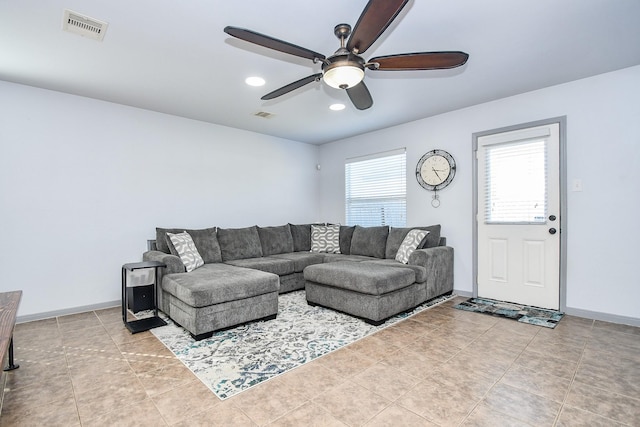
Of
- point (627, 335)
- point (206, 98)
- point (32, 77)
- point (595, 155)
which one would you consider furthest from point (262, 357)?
point (595, 155)

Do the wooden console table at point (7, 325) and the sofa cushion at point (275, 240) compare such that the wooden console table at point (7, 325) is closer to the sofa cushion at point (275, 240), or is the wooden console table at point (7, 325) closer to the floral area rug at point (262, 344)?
the floral area rug at point (262, 344)

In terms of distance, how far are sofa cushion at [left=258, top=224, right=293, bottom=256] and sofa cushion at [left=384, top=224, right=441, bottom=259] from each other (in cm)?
161

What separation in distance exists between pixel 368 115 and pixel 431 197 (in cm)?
147

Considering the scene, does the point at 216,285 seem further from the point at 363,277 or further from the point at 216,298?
the point at 363,277

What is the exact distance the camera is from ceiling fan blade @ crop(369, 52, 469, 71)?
2029 mm

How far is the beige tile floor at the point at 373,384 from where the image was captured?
1728 mm

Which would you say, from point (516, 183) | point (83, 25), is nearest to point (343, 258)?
point (516, 183)

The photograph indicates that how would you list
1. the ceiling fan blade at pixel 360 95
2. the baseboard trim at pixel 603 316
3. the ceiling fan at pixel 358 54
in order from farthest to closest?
1. the baseboard trim at pixel 603 316
2. the ceiling fan blade at pixel 360 95
3. the ceiling fan at pixel 358 54

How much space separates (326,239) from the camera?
5180mm

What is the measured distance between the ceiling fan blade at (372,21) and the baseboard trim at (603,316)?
345 centimetres

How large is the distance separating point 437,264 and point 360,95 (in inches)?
90.8

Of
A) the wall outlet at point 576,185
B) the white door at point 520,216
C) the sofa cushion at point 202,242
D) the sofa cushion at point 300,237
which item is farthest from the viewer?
the sofa cushion at point 300,237

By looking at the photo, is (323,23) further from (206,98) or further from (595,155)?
(595,155)

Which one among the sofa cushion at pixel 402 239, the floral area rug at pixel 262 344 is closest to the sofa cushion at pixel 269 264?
the floral area rug at pixel 262 344
